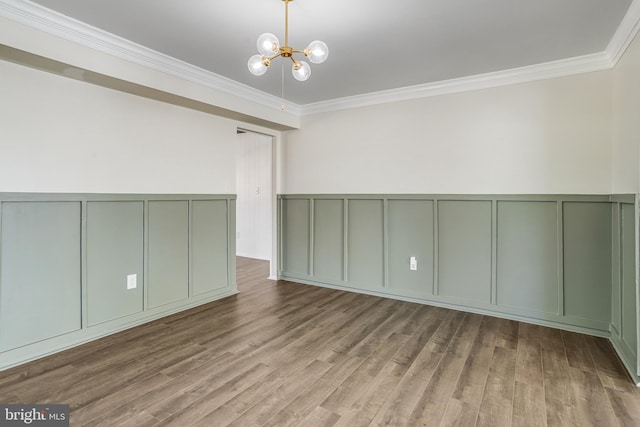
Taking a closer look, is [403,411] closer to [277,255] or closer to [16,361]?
[16,361]

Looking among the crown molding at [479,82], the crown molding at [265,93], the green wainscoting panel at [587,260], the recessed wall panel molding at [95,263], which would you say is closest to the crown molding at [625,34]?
the crown molding at [265,93]


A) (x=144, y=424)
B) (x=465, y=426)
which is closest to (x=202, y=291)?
(x=144, y=424)

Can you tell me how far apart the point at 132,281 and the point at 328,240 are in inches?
91.4

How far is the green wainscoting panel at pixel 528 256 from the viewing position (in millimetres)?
3191

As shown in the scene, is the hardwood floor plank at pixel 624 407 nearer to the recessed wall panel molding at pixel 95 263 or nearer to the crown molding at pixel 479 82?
the crown molding at pixel 479 82

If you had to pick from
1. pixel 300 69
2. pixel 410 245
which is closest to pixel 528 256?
pixel 410 245

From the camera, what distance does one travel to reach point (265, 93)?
4031 mm

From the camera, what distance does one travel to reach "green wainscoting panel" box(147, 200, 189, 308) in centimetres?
330

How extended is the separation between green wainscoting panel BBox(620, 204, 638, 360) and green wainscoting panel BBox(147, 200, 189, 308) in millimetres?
3756

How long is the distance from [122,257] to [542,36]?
390 centimetres

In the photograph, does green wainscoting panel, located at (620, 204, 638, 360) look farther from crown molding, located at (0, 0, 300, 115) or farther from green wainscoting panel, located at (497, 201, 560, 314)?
crown molding, located at (0, 0, 300, 115)

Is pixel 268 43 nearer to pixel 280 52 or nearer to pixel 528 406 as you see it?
pixel 280 52

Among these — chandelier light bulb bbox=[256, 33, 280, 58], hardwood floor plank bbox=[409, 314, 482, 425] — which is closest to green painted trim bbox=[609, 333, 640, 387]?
hardwood floor plank bbox=[409, 314, 482, 425]

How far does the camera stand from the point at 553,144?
3.17m
